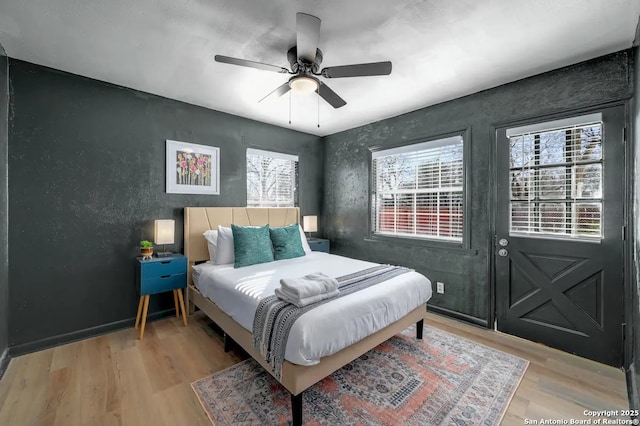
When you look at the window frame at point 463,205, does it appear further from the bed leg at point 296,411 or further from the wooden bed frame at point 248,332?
the bed leg at point 296,411

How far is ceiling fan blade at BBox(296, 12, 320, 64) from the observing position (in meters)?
1.65

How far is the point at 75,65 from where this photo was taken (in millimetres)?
2539

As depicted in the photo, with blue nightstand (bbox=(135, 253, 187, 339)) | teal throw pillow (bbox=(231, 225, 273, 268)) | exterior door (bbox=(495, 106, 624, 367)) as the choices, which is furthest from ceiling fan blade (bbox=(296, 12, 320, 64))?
blue nightstand (bbox=(135, 253, 187, 339))

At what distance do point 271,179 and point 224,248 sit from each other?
158 centimetres

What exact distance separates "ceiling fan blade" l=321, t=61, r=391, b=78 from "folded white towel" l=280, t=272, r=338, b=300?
1599 millimetres

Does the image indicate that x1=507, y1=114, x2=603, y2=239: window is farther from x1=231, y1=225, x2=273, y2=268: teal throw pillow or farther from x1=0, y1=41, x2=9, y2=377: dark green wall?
x1=0, y1=41, x2=9, y2=377: dark green wall

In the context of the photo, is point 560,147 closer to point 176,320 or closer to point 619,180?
point 619,180

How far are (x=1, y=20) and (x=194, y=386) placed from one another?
9.89 feet

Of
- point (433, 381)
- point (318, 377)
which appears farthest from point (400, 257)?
point (318, 377)

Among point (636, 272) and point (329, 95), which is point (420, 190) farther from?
point (636, 272)

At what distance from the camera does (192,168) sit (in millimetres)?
3479

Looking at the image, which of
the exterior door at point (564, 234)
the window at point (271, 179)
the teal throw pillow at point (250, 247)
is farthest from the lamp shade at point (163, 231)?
the exterior door at point (564, 234)

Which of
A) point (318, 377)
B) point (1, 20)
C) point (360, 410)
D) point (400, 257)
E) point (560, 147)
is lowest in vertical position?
point (360, 410)

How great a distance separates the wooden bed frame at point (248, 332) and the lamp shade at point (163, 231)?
28 cm
